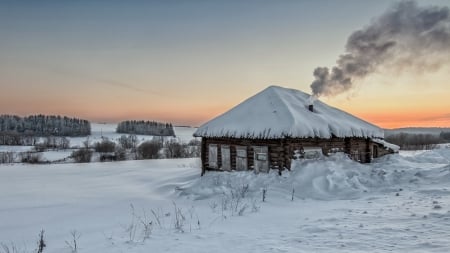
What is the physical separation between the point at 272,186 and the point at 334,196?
7.56ft

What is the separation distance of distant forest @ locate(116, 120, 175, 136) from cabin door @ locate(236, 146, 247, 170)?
410 feet

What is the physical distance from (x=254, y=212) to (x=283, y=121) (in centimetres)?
670

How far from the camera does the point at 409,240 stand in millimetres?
5750

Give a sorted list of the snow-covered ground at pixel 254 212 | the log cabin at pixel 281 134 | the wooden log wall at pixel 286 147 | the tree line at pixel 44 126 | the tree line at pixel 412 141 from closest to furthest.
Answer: the snow-covered ground at pixel 254 212 < the wooden log wall at pixel 286 147 < the log cabin at pixel 281 134 < the tree line at pixel 412 141 < the tree line at pixel 44 126

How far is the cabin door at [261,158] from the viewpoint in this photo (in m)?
15.3

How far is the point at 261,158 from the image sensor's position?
15.6 m

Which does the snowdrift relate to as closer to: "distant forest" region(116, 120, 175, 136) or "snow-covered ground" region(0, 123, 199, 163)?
"snow-covered ground" region(0, 123, 199, 163)

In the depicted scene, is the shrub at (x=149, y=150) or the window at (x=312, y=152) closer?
the window at (x=312, y=152)

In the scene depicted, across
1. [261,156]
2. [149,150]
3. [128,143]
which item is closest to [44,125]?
[128,143]

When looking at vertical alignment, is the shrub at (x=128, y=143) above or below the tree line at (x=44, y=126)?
below

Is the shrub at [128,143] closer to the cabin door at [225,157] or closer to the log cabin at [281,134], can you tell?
the log cabin at [281,134]

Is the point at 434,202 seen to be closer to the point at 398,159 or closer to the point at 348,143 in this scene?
the point at 348,143

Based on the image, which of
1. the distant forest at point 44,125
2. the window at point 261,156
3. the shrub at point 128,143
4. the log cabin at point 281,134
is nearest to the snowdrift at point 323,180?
the log cabin at point 281,134

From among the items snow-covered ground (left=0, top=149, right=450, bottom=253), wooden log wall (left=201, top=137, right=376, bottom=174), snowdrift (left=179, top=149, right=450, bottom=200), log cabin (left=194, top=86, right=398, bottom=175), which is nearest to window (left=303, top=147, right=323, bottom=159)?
log cabin (left=194, top=86, right=398, bottom=175)
